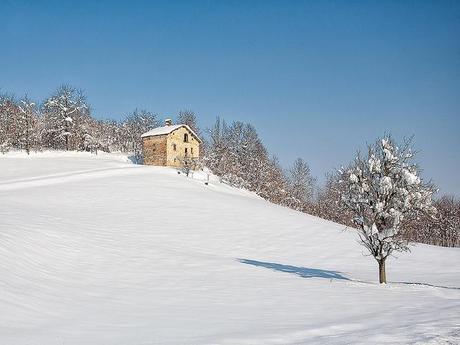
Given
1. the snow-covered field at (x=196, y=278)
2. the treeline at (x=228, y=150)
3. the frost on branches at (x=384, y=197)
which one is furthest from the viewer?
the treeline at (x=228, y=150)

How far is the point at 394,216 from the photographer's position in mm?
19859

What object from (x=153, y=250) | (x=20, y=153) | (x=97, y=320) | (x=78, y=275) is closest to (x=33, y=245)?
(x=78, y=275)

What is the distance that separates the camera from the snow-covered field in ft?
34.0

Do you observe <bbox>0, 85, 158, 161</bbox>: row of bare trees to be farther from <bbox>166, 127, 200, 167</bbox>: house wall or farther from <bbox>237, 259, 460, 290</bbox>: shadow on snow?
<bbox>237, 259, 460, 290</bbox>: shadow on snow

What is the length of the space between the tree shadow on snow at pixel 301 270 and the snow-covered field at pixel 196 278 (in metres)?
0.14

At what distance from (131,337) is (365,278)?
16417 millimetres

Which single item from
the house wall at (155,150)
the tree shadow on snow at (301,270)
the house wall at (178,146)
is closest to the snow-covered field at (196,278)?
the tree shadow on snow at (301,270)

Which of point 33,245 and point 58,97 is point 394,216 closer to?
point 33,245

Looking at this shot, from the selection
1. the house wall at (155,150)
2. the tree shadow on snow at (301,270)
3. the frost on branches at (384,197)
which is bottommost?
the tree shadow on snow at (301,270)

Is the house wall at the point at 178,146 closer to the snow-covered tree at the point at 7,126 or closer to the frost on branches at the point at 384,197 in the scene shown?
the snow-covered tree at the point at 7,126

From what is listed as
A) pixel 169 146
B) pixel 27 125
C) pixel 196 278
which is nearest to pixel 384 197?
pixel 196 278

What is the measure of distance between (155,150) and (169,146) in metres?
3.34

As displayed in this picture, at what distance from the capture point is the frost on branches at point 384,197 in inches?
791

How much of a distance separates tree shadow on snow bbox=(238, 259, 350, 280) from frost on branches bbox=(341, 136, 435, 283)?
9.89 feet
